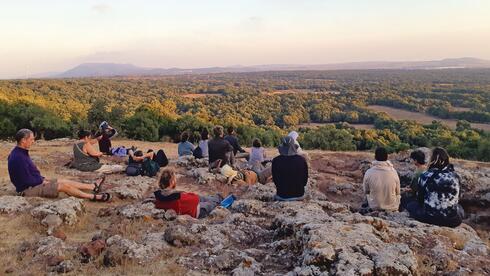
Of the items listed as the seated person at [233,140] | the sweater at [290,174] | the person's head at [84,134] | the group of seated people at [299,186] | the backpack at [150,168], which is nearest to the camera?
the group of seated people at [299,186]

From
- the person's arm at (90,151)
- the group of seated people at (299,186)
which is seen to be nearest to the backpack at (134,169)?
the person's arm at (90,151)

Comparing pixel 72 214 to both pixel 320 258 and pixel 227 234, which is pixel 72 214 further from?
pixel 320 258

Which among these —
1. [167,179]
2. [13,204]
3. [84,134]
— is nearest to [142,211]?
[167,179]

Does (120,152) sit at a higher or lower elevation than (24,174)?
lower

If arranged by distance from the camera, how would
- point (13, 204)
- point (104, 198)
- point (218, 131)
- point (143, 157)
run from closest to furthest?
point (13, 204) < point (104, 198) < point (218, 131) < point (143, 157)

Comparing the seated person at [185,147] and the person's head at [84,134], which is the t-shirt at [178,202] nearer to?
the person's head at [84,134]

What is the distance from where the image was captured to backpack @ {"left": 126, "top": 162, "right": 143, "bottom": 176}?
1240 cm

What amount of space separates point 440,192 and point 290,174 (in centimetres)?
293

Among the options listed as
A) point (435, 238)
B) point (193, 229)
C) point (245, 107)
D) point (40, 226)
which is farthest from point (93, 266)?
point (245, 107)

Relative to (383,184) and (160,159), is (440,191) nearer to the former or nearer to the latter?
(383,184)

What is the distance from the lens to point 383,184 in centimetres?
887

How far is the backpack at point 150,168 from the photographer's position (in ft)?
41.1

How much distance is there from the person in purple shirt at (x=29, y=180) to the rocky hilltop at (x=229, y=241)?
240mm

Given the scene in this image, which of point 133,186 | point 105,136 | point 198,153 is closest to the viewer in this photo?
point 133,186
